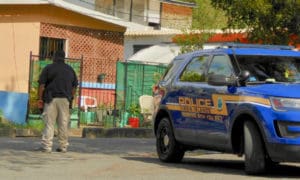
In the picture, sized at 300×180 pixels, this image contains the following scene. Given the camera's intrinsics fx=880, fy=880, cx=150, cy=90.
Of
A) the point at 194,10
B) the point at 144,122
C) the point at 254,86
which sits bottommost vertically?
the point at 144,122

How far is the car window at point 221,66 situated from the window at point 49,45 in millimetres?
14448

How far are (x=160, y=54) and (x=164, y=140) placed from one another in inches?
730

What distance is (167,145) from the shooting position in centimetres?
1477

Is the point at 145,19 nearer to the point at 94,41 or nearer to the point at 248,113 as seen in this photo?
the point at 94,41

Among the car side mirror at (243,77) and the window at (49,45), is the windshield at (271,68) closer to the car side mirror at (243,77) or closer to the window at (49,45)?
the car side mirror at (243,77)

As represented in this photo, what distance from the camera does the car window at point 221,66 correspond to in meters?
13.2

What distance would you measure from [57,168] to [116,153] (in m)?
3.52

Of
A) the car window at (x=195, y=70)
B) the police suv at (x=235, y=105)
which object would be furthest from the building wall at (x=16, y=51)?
the car window at (x=195, y=70)

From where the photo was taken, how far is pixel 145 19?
46.7 metres

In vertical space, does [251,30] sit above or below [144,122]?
above

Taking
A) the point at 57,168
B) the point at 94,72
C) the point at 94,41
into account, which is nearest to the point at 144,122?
the point at 94,72

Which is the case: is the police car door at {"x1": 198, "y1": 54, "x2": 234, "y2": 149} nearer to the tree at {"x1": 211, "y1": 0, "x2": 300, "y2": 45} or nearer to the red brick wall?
the tree at {"x1": 211, "y1": 0, "x2": 300, "y2": 45}

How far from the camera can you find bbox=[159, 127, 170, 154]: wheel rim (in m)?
14.8

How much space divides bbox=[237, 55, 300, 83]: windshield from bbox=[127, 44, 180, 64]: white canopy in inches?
744
